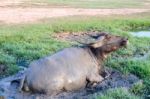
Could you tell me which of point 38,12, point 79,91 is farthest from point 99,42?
point 38,12

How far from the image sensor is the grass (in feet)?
29.2


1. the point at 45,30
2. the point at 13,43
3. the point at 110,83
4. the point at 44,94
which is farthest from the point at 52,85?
the point at 45,30

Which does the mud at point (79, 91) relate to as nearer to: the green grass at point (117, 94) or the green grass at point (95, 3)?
the green grass at point (117, 94)

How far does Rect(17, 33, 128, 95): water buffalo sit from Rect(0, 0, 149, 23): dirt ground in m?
9.42

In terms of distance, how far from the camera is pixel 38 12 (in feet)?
66.0

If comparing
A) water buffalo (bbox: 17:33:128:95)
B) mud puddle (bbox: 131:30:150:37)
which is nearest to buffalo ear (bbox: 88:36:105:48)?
water buffalo (bbox: 17:33:128:95)

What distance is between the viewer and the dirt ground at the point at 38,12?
1786 centimetres

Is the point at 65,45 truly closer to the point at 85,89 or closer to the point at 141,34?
the point at 85,89

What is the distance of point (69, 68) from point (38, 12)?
1290cm

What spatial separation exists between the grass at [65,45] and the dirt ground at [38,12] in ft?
2.99

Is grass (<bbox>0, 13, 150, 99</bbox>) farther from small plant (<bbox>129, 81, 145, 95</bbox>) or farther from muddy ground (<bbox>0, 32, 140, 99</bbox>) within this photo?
muddy ground (<bbox>0, 32, 140, 99</bbox>)

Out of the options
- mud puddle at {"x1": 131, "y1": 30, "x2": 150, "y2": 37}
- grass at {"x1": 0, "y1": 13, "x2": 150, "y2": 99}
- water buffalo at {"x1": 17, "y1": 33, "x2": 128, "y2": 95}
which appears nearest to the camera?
water buffalo at {"x1": 17, "y1": 33, "x2": 128, "y2": 95}

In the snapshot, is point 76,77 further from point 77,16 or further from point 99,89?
point 77,16

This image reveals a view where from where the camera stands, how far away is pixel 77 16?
19.7 meters
